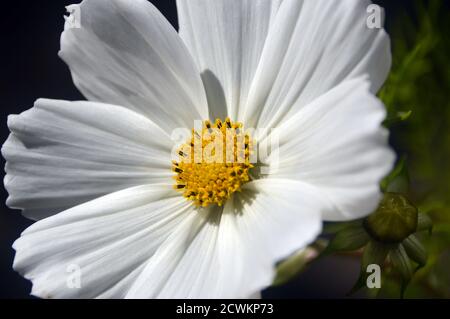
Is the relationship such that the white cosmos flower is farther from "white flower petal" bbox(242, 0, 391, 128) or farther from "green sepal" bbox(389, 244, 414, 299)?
"green sepal" bbox(389, 244, 414, 299)

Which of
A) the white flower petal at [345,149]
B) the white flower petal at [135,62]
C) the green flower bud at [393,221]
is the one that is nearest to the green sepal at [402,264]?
the green flower bud at [393,221]

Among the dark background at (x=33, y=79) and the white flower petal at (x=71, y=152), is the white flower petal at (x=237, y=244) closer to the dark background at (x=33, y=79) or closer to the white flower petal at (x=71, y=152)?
the white flower petal at (x=71, y=152)

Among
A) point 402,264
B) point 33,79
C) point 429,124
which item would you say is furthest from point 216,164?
point 33,79

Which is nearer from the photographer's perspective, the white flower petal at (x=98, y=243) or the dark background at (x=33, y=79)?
the white flower petal at (x=98, y=243)

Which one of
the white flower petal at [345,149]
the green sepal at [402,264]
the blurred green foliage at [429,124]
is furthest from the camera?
the blurred green foliage at [429,124]

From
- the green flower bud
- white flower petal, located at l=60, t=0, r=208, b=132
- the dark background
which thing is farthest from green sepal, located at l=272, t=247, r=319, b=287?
the dark background

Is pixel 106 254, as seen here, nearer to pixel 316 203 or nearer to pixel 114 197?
pixel 114 197

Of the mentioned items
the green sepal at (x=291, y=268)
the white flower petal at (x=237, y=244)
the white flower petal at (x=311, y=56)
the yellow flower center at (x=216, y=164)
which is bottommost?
the green sepal at (x=291, y=268)

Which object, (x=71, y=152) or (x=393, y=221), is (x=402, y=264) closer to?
(x=393, y=221)
